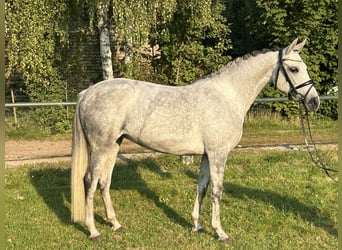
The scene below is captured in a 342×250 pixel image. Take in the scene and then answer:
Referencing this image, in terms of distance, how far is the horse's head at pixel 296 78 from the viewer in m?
4.19

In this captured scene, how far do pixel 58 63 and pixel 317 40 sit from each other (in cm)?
694

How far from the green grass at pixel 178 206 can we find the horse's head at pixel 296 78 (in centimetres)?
138

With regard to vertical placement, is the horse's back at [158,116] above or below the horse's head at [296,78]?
below

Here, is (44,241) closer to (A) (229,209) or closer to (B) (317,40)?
(A) (229,209)

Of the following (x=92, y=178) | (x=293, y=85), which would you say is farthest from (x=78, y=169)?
(x=293, y=85)

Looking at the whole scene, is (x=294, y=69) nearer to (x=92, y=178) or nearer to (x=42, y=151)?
(x=92, y=178)

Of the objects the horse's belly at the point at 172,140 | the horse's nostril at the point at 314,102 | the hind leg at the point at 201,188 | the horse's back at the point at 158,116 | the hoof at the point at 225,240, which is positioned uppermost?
the horse's nostril at the point at 314,102

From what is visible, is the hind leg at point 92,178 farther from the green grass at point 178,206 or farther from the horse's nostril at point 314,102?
the horse's nostril at point 314,102

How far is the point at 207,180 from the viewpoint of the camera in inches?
180

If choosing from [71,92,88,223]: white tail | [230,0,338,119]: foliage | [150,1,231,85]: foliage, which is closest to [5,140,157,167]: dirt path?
[150,1,231,85]: foliage

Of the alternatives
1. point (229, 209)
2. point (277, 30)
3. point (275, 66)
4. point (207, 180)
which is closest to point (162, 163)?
point (229, 209)

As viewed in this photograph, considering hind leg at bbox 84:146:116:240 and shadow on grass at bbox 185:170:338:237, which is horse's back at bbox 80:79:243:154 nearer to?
hind leg at bbox 84:146:116:240

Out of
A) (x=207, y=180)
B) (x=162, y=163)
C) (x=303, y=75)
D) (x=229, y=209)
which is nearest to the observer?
(x=303, y=75)

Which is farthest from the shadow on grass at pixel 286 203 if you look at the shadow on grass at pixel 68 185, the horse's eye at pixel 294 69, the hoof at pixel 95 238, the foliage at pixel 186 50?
the foliage at pixel 186 50
